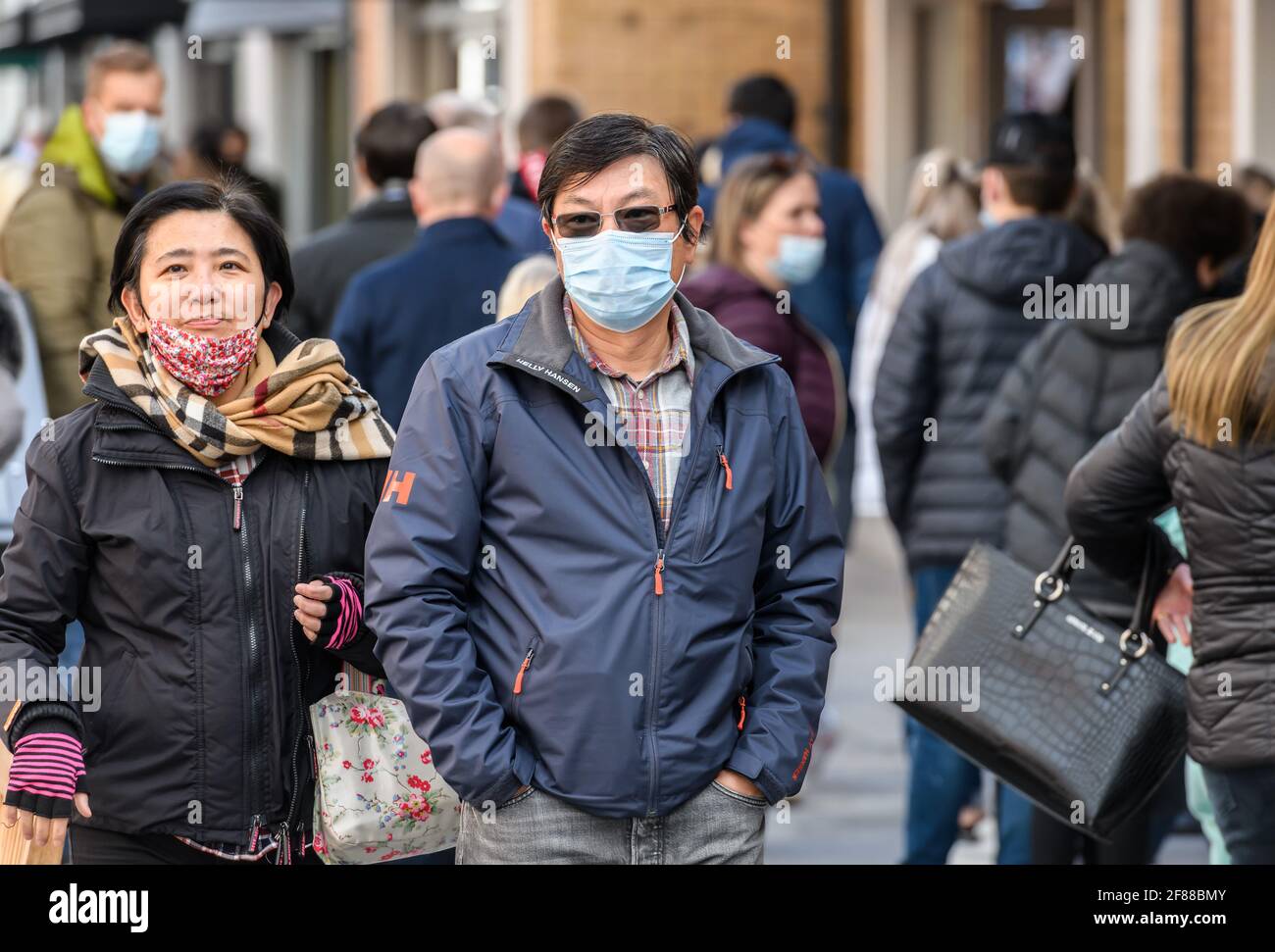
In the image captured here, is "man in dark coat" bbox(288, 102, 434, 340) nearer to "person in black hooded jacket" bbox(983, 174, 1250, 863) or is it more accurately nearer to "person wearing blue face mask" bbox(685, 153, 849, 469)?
"person wearing blue face mask" bbox(685, 153, 849, 469)

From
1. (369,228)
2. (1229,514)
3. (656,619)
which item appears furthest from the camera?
(369,228)

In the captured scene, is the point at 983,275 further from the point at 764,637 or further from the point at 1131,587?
the point at 764,637

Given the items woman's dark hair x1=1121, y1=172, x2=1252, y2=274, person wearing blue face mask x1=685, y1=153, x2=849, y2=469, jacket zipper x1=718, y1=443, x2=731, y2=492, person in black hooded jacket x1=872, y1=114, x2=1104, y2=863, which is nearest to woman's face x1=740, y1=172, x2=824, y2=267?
person wearing blue face mask x1=685, y1=153, x2=849, y2=469

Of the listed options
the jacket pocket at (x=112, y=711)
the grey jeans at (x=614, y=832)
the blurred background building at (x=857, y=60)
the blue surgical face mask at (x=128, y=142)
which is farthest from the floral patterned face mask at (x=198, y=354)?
the blurred background building at (x=857, y=60)

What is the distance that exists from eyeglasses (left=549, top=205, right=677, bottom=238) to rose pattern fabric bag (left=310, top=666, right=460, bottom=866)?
0.85 m

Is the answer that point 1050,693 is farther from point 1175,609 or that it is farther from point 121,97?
point 121,97

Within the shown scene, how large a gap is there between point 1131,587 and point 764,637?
1.33 metres

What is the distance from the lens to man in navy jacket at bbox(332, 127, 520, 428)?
649 centimetres

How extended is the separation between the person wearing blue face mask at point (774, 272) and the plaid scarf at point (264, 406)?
2.82 metres

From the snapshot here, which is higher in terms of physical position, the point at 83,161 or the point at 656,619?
the point at 83,161

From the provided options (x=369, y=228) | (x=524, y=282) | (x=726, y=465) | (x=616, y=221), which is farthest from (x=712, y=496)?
(x=369, y=228)

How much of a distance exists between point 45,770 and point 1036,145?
398 cm

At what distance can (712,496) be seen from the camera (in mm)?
3672

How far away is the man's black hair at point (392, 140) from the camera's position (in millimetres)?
7480
